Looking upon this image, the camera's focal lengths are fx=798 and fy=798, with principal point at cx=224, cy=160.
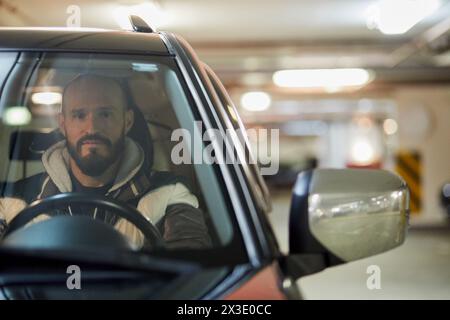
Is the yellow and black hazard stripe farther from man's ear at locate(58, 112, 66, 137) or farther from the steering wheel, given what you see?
the steering wheel

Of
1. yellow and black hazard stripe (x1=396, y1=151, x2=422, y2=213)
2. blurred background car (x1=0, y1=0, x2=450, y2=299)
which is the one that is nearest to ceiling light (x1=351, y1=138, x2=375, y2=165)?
blurred background car (x1=0, y1=0, x2=450, y2=299)

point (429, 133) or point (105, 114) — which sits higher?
point (105, 114)

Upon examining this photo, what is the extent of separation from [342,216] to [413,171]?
13551 millimetres

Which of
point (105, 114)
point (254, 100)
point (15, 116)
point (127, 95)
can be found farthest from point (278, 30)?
point (105, 114)

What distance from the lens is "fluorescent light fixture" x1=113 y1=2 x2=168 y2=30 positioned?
8688 millimetres

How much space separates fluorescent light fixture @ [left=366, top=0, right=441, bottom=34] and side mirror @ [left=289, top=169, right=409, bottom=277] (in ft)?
21.6

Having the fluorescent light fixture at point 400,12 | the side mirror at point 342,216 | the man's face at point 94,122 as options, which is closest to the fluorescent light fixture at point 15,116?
the man's face at point 94,122

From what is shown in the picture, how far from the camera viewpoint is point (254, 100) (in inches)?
801

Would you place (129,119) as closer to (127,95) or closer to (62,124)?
(127,95)

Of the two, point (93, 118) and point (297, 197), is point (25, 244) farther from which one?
point (93, 118)

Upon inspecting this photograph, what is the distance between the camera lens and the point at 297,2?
9.34 meters

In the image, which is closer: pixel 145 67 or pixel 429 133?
pixel 145 67

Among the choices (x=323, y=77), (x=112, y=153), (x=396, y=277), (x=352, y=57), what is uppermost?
(x=352, y=57)

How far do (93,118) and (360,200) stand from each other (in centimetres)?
88
